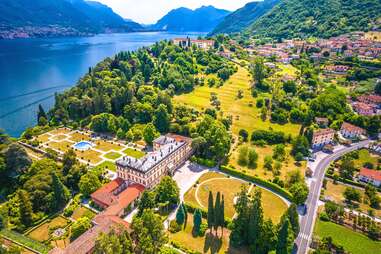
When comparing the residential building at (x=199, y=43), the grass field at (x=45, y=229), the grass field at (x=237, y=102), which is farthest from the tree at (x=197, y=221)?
the residential building at (x=199, y=43)

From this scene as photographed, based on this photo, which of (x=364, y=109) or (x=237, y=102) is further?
(x=237, y=102)

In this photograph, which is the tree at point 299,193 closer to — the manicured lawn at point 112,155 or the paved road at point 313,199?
the paved road at point 313,199

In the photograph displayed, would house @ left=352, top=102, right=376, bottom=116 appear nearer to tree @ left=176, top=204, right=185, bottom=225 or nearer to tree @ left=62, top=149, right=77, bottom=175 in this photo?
tree @ left=176, top=204, right=185, bottom=225

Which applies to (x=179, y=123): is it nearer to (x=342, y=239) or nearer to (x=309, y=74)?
(x=342, y=239)

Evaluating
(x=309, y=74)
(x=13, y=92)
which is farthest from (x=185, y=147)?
(x=13, y=92)

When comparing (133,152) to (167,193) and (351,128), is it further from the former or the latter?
(351,128)

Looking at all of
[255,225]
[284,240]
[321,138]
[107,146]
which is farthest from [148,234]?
[321,138]

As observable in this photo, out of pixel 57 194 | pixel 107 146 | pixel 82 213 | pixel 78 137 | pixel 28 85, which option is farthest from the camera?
pixel 28 85

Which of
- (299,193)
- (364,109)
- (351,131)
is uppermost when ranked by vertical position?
(364,109)
